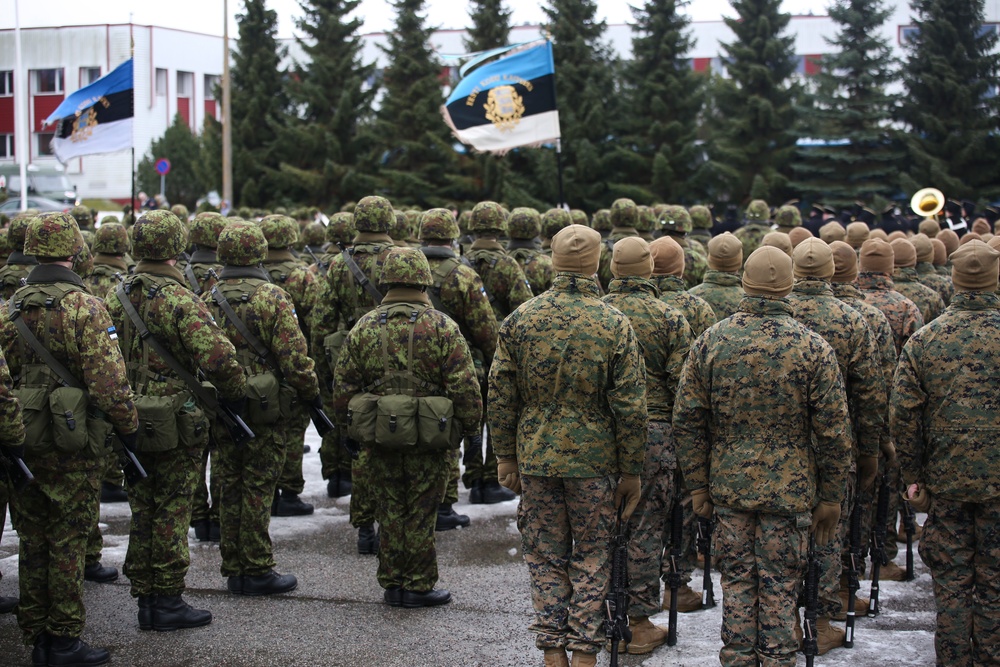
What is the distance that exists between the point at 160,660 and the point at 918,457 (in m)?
4.26

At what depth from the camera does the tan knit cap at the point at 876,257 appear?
292 inches

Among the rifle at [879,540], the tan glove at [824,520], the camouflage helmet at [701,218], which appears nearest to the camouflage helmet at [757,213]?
the camouflage helmet at [701,218]

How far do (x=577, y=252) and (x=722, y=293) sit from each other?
2267 millimetres

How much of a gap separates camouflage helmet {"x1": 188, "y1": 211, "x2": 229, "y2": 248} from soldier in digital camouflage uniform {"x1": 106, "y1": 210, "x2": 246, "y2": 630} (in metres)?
1.56

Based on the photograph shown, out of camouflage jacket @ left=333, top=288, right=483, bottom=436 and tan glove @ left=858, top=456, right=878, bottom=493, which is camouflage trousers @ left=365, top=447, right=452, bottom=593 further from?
tan glove @ left=858, top=456, right=878, bottom=493

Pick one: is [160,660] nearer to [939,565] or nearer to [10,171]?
[939,565]

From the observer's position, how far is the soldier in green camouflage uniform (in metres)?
6.87

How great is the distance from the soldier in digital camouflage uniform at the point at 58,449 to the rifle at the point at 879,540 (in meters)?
4.47

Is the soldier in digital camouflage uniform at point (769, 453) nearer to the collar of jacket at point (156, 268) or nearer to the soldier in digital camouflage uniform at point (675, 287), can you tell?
the soldier in digital camouflage uniform at point (675, 287)

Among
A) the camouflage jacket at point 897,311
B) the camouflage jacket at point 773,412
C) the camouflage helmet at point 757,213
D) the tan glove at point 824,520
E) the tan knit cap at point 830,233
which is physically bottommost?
the tan glove at point 824,520

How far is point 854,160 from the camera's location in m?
29.4

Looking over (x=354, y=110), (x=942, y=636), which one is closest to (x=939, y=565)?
(x=942, y=636)

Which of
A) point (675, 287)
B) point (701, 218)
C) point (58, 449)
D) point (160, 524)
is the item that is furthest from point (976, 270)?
point (701, 218)

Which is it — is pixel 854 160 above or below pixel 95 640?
above
